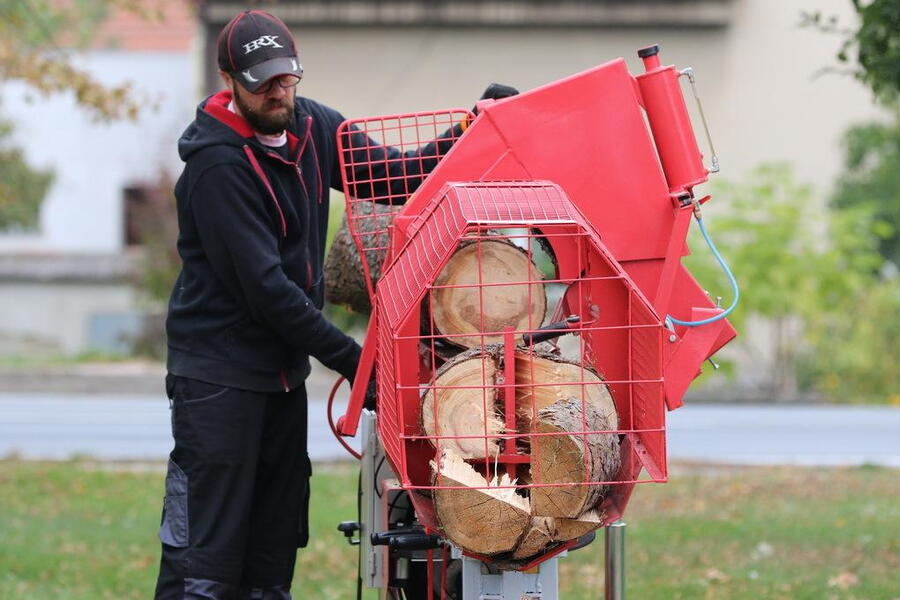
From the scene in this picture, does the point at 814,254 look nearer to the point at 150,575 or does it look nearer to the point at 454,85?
the point at 454,85

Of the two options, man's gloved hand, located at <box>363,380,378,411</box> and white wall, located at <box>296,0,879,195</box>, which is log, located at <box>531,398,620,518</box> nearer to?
man's gloved hand, located at <box>363,380,378,411</box>

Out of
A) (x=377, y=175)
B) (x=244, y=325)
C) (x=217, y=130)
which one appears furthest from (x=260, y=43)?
(x=244, y=325)

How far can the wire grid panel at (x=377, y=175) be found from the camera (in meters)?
4.51

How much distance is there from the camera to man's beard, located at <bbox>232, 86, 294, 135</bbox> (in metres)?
4.17

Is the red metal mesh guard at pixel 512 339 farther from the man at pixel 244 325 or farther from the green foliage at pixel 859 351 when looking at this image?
the green foliage at pixel 859 351

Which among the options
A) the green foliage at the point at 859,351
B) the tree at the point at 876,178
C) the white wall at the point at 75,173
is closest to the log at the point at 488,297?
the green foliage at the point at 859,351

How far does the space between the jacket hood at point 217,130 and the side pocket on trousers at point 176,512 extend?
0.97 m

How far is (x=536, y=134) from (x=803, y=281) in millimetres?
11901

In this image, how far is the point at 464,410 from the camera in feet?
11.9

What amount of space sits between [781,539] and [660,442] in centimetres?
401

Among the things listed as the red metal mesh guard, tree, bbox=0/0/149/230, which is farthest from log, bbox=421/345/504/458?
tree, bbox=0/0/149/230

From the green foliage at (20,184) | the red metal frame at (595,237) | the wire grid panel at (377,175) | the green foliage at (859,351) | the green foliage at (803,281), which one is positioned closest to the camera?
the red metal frame at (595,237)

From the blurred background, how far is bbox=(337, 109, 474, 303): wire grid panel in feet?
6.86

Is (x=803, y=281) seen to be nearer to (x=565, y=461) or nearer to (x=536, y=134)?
(x=536, y=134)
